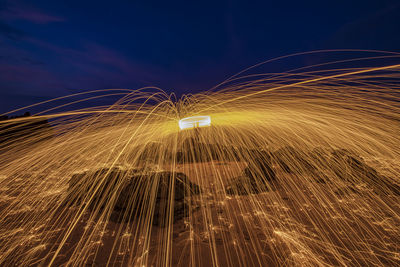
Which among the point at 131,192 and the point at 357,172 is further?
the point at 357,172

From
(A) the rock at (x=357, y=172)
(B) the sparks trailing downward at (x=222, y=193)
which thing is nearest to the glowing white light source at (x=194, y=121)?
(B) the sparks trailing downward at (x=222, y=193)

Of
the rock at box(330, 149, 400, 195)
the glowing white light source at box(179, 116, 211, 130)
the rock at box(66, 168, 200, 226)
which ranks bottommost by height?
the rock at box(330, 149, 400, 195)

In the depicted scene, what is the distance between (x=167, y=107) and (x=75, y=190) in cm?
274

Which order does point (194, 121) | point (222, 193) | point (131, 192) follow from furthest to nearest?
point (194, 121), point (222, 193), point (131, 192)

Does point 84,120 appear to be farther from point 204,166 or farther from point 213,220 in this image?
point 213,220

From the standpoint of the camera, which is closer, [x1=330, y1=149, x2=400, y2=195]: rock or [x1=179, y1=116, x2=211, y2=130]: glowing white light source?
[x1=330, y1=149, x2=400, y2=195]: rock

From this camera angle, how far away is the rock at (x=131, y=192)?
89.3 inches

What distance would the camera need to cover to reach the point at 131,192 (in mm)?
2457

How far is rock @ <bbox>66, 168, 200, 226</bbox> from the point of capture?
7.44 feet

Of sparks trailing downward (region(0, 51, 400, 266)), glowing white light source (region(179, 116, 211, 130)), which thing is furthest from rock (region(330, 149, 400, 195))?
glowing white light source (region(179, 116, 211, 130))

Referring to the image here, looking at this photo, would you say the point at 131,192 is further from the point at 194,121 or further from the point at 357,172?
the point at 357,172

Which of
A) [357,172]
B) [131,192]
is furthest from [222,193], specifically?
[357,172]

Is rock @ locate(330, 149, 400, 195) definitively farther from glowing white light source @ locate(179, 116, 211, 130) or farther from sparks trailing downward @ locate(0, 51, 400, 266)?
glowing white light source @ locate(179, 116, 211, 130)

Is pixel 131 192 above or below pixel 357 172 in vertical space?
above
